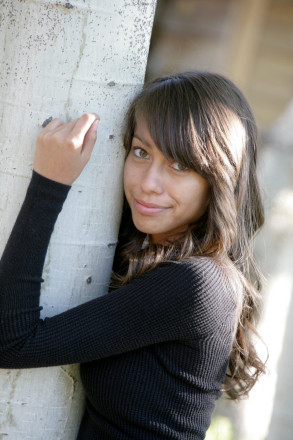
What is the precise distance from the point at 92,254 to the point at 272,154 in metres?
1.59

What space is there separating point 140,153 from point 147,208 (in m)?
0.16

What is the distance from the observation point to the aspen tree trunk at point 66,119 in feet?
5.42

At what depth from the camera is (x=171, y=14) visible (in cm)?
485

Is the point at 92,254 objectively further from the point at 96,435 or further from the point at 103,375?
the point at 96,435

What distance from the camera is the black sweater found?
1.68 m

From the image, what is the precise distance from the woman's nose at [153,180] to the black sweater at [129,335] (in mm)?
233

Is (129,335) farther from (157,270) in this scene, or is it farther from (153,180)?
(153,180)

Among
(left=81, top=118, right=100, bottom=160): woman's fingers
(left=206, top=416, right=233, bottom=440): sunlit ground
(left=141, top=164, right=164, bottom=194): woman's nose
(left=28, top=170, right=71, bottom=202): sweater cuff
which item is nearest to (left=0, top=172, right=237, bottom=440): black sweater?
(left=28, top=170, right=71, bottom=202): sweater cuff

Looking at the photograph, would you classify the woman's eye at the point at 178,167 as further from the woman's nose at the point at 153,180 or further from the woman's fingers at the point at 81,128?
the woman's fingers at the point at 81,128

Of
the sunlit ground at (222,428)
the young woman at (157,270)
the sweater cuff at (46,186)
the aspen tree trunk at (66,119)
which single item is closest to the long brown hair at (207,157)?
the young woman at (157,270)

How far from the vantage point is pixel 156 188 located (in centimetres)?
188

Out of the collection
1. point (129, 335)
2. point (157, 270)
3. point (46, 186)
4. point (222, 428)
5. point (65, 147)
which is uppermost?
point (65, 147)

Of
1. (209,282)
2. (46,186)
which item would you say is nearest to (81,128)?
(46,186)

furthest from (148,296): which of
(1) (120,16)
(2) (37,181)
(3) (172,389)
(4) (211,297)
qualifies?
(1) (120,16)
